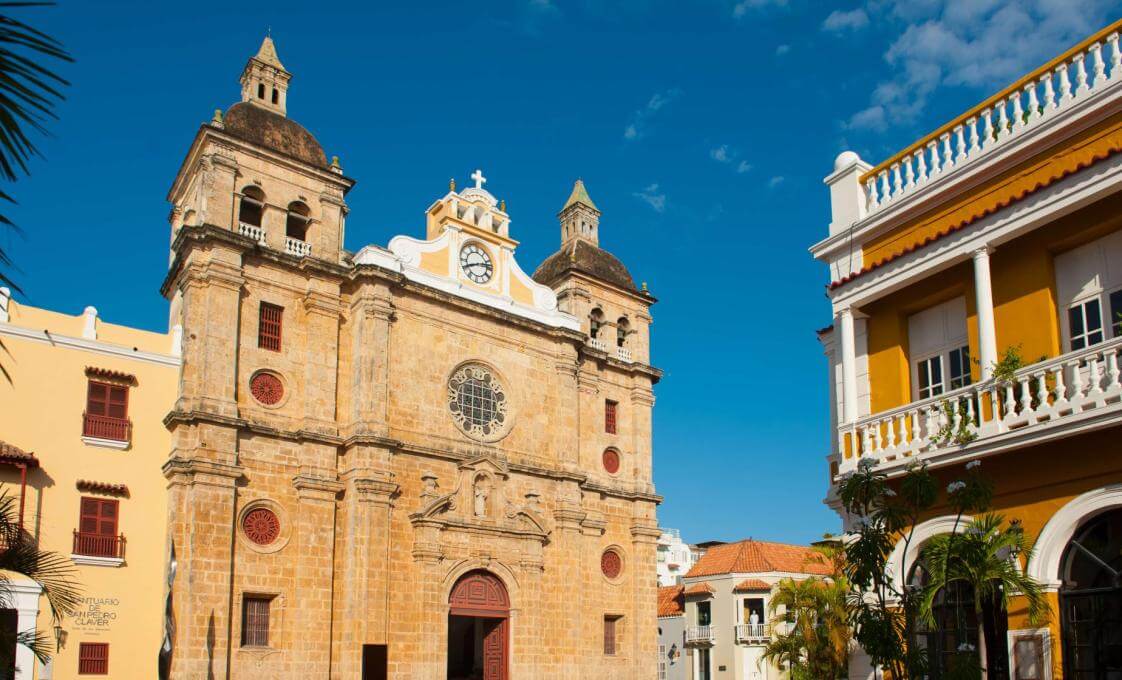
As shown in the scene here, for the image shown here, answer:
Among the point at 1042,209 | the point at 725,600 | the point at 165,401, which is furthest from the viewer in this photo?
the point at 725,600

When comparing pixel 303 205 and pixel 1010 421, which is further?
pixel 303 205

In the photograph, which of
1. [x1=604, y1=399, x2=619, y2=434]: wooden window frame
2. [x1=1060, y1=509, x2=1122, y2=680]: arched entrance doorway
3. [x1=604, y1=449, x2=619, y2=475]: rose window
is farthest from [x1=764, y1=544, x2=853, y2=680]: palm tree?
[x1=1060, y1=509, x2=1122, y2=680]: arched entrance doorway

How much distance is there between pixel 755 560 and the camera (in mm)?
42625

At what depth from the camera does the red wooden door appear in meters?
27.0

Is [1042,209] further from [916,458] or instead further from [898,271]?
[916,458]

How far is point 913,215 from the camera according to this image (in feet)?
40.7

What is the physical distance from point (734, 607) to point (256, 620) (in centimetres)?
2306

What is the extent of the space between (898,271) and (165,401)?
17.5 metres

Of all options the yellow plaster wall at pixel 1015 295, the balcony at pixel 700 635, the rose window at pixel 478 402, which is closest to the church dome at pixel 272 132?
the rose window at pixel 478 402

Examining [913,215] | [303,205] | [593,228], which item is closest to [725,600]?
[593,228]

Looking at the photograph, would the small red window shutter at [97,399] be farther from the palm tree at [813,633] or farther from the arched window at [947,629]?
the arched window at [947,629]

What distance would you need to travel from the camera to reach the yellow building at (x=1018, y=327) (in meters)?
9.60

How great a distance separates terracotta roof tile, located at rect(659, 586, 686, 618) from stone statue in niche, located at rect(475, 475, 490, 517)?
19.3m

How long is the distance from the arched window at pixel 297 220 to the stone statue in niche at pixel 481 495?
7.85 meters
